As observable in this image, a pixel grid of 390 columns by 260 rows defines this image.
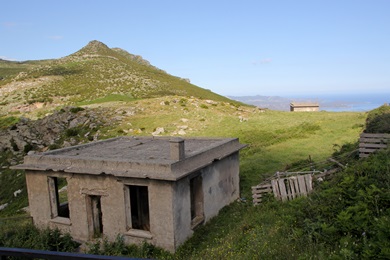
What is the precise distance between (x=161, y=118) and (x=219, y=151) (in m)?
22.5

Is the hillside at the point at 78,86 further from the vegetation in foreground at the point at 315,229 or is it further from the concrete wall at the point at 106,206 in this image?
the vegetation in foreground at the point at 315,229

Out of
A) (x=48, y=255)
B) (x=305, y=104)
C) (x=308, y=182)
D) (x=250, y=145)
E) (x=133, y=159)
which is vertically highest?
(x=48, y=255)

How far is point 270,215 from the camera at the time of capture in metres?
12.8

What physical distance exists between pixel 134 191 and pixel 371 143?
10.7m

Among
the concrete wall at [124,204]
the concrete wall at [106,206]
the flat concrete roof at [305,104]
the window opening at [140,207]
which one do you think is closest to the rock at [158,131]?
the window opening at [140,207]

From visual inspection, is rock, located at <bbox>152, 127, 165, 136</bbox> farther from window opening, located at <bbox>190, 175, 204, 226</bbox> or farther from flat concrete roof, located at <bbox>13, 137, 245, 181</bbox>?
window opening, located at <bbox>190, 175, 204, 226</bbox>

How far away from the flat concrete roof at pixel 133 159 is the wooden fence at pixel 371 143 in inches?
228

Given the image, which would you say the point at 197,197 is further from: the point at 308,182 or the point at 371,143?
the point at 371,143

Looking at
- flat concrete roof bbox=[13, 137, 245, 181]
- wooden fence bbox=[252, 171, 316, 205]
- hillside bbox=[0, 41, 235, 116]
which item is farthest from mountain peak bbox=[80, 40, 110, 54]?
wooden fence bbox=[252, 171, 316, 205]

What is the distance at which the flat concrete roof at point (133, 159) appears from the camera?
1188 cm

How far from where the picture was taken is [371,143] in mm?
14453

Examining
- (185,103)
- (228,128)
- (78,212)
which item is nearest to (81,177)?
(78,212)

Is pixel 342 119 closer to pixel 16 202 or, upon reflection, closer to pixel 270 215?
pixel 270 215

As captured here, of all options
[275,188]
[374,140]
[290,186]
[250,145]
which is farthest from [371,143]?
[250,145]
